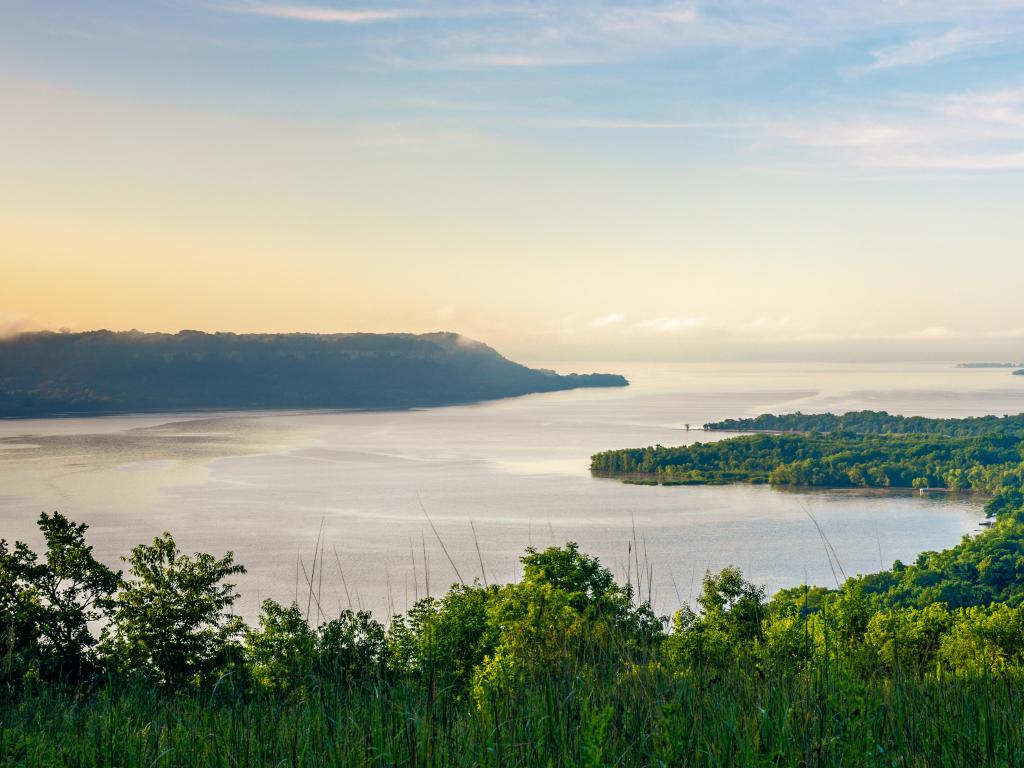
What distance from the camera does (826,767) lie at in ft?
9.19

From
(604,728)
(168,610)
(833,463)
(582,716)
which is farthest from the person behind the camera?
(833,463)

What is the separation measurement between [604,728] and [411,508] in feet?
240

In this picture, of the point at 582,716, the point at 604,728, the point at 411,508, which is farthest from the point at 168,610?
the point at 411,508

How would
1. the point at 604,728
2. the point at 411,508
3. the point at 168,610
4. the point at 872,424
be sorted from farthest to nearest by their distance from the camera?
the point at 872,424 → the point at 411,508 → the point at 168,610 → the point at 604,728

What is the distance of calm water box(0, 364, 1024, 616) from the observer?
5738 centimetres

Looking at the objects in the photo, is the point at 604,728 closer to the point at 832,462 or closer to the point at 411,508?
the point at 411,508

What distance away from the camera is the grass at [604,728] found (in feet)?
9.62

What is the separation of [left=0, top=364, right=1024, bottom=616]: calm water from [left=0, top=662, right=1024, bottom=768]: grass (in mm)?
27871

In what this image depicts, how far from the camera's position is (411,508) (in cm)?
7488

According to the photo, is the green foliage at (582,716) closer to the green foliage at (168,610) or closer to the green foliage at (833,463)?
the green foliage at (168,610)

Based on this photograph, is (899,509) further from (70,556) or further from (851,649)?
(851,649)

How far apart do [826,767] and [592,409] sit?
185 metres

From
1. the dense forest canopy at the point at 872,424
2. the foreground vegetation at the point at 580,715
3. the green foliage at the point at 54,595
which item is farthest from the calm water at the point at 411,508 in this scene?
the foreground vegetation at the point at 580,715

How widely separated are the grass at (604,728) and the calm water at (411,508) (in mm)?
27871
